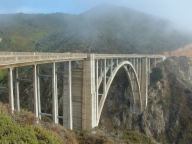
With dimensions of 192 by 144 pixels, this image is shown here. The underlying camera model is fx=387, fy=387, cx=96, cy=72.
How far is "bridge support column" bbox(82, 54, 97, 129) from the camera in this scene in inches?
1519

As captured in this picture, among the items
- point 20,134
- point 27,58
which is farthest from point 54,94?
point 20,134

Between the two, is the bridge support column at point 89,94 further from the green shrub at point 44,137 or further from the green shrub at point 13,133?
the green shrub at point 13,133

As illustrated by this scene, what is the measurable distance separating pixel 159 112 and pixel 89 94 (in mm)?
35259

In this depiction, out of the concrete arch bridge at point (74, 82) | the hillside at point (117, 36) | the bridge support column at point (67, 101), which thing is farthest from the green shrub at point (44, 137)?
the hillside at point (117, 36)

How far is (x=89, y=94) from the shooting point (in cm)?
3891

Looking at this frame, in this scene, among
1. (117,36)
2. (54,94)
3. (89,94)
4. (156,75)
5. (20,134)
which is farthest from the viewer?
(117,36)

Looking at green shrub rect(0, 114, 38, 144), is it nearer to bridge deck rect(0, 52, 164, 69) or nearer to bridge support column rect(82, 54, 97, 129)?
bridge deck rect(0, 52, 164, 69)

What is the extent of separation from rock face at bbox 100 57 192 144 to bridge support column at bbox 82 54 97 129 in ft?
89.6

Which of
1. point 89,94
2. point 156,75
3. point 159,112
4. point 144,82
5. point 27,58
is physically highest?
point 27,58

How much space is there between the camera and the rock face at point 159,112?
69250 mm

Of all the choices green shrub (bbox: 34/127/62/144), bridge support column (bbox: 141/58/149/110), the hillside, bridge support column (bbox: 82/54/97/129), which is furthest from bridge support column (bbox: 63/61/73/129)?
the hillside

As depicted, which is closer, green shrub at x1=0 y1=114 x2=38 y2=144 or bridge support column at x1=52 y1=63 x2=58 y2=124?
green shrub at x1=0 y1=114 x2=38 y2=144

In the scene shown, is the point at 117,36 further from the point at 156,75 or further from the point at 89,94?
the point at 89,94

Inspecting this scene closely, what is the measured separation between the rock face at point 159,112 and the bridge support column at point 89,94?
1075 inches
